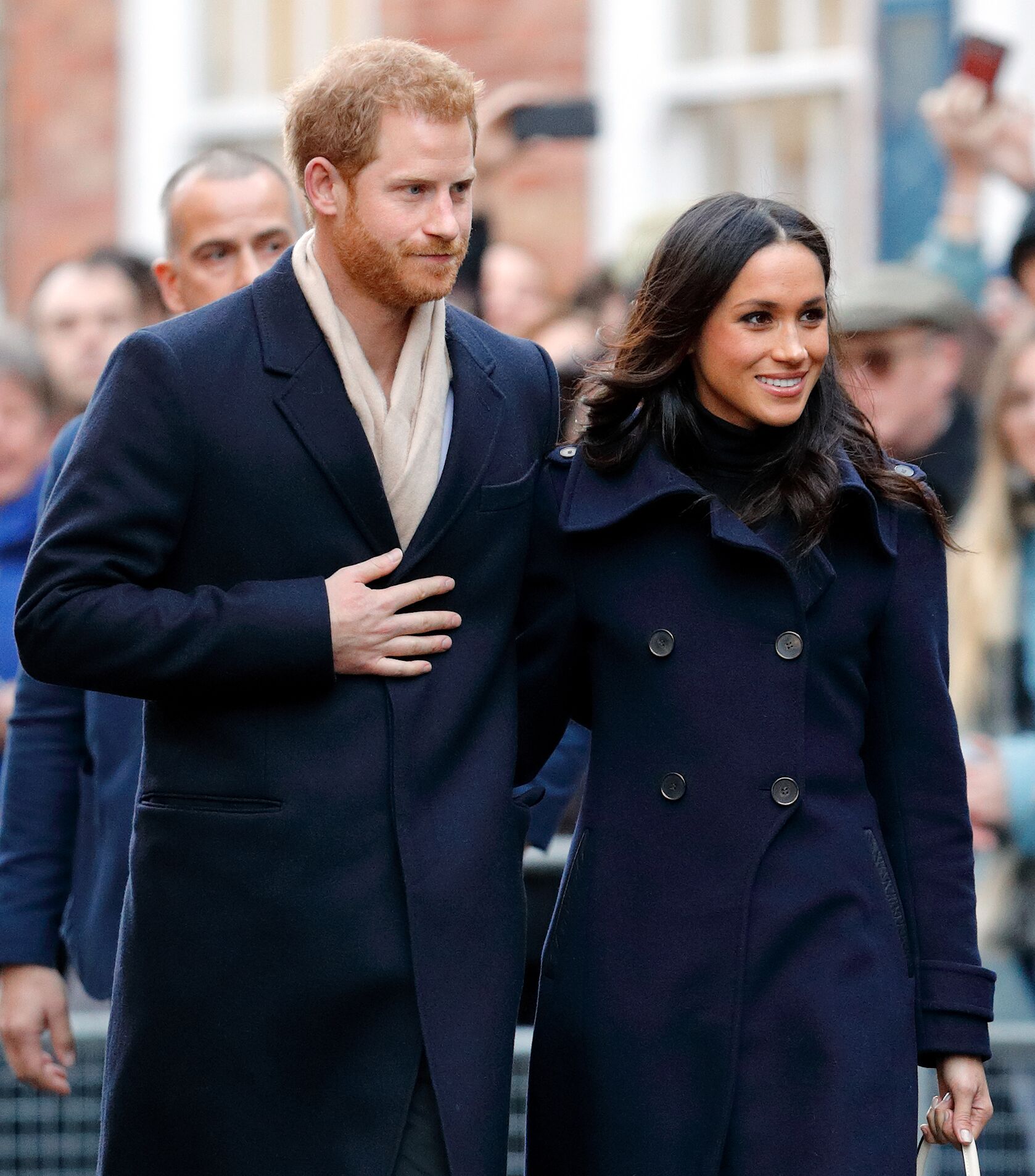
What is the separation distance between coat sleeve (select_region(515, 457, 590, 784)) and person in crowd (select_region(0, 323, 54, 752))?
194 cm

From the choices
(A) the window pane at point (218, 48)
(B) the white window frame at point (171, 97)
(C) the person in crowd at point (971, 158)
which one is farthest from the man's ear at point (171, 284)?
(A) the window pane at point (218, 48)

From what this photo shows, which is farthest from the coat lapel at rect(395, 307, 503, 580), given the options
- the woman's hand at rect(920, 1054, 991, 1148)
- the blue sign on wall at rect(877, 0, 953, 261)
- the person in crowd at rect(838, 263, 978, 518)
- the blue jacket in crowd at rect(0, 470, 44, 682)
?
the blue sign on wall at rect(877, 0, 953, 261)

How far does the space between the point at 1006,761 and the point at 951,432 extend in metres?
1.35

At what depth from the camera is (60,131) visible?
929 cm

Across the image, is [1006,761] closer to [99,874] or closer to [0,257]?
[99,874]

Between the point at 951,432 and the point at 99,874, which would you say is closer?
the point at 99,874

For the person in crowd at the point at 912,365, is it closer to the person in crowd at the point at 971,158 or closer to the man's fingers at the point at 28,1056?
the person in crowd at the point at 971,158

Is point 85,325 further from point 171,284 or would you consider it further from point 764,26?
point 764,26

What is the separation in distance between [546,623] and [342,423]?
0.51 metres

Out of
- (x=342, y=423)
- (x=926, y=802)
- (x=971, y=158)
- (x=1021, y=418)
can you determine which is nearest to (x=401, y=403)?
(x=342, y=423)

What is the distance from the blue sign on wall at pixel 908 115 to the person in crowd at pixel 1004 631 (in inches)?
112

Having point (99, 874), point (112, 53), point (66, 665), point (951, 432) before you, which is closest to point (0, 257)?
point (112, 53)

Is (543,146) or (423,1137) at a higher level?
(543,146)

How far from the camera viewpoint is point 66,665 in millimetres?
3107
